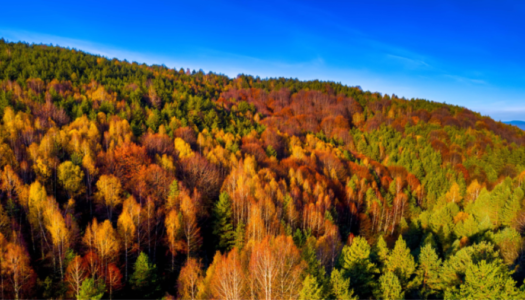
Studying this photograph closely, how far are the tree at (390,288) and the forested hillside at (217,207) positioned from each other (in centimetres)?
9

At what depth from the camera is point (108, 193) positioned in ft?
136

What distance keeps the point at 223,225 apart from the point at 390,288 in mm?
25867

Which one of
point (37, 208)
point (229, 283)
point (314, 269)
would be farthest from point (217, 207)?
point (37, 208)

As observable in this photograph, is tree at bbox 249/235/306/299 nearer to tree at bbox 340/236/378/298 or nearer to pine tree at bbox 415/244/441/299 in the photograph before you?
tree at bbox 340/236/378/298

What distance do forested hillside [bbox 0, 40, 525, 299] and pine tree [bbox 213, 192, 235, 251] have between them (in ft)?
0.84

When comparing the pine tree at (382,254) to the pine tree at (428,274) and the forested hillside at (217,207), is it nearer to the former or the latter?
the forested hillside at (217,207)

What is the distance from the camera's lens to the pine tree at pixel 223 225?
140ft

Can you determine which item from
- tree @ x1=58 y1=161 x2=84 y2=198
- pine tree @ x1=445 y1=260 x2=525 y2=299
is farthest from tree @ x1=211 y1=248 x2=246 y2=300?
tree @ x1=58 y1=161 x2=84 y2=198

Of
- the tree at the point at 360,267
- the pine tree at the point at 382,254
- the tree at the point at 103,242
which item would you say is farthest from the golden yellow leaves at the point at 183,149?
the pine tree at the point at 382,254

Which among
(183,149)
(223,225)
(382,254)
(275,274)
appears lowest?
(223,225)

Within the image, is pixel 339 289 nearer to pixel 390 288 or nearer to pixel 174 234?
pixel 390 288

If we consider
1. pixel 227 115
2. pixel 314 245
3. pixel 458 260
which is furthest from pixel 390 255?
pixel 227 115

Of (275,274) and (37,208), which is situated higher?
(37,208)

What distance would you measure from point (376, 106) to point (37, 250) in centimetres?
16251
